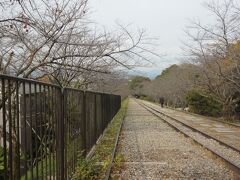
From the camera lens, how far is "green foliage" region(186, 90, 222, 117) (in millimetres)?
39938

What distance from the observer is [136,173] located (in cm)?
876

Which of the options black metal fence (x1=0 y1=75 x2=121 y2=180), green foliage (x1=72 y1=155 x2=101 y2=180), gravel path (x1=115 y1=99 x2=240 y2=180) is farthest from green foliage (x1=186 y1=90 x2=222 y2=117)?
black metal fence (x1=0 y1=75 x2=121 y2=180)

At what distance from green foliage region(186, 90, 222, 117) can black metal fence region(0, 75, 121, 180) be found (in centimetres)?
3372

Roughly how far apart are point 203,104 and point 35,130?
38.0 meters

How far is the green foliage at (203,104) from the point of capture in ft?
131

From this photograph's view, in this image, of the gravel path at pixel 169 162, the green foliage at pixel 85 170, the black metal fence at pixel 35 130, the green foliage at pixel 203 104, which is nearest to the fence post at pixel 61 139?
the black metal fence at pixel 35 130

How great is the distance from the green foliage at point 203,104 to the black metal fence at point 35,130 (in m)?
33.7

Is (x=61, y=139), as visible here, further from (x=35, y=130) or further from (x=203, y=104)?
(x=203, y=104)

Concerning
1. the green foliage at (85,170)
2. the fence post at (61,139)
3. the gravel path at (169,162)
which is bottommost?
the gravel path at (169,162)

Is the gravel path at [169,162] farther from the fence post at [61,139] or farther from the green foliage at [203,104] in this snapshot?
the green foliage at [203,104]

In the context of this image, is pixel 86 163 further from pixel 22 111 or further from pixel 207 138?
pixel 207 138

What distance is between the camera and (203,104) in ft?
135

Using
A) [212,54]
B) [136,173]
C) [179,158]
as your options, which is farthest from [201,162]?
[212,54]

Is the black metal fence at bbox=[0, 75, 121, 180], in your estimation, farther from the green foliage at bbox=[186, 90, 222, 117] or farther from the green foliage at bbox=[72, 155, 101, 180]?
the green foliage at bbox=[186, 90, 222, 117]
